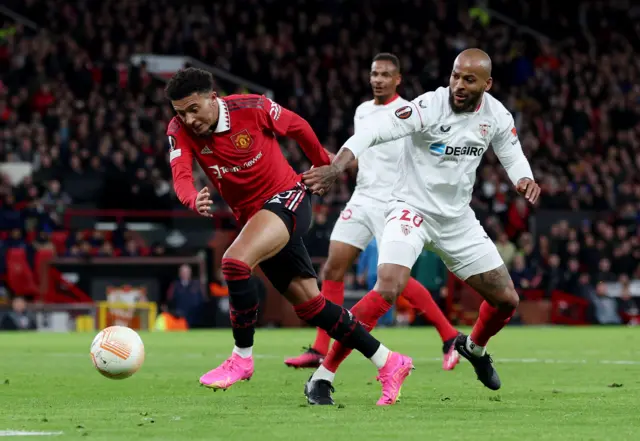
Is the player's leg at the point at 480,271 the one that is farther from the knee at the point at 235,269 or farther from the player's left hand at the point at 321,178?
the knee at the point at 235,269

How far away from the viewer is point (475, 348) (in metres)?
8.32

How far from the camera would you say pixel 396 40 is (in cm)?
3359

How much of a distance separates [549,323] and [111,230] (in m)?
8.24

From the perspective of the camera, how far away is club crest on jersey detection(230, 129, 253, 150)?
7.61 meters

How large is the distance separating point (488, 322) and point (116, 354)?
2531mm

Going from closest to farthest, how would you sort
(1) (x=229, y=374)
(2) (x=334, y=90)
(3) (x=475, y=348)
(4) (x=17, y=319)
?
(1) (x=229, y=374) < (3) (x=475, y=348) < (4) (x=17, y=319) < (2) (x=334, y=90)

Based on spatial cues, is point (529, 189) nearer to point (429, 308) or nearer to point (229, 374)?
point (229, 374)

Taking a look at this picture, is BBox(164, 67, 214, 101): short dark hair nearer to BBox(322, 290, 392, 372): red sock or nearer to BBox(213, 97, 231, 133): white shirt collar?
BBox(213, 97, 231, 133): white shirt collar

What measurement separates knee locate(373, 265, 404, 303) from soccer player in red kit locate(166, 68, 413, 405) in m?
0.31

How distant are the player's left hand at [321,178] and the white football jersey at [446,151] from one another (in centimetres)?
85

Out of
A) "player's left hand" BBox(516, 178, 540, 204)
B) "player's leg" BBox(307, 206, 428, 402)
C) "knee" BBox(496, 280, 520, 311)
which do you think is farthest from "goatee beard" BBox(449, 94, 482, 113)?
"knee" BBox(496, 280, 520, 311)

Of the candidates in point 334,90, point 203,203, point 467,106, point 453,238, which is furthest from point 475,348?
point 334,90

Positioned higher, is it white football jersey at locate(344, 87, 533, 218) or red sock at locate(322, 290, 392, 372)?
white football jersey at locate(344, 87, 533, 218)

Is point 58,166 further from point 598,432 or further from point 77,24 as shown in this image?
point 598,432
